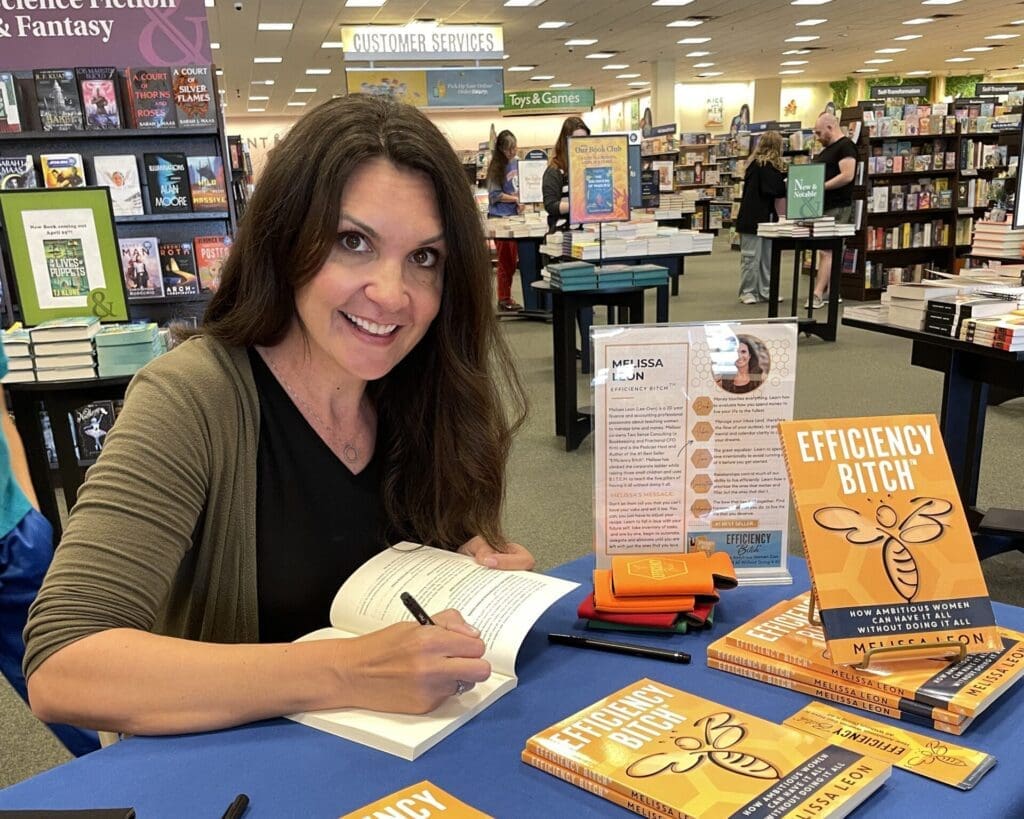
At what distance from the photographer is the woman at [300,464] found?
33.3 inches

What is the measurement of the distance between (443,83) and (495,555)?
10.6m

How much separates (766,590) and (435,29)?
442 inches

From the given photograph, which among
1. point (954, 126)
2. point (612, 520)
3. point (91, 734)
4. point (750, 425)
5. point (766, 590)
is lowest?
point (91, 734)

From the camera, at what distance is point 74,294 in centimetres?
315

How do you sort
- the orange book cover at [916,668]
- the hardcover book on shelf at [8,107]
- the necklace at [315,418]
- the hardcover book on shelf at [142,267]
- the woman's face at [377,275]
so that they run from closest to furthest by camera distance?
the orange book cover at [916,668] → the woman's face at [377,275] → the necklace at [315,418] → the hardcover book on shelf at [8,107] → the hardcover book on shelf at [142,267]

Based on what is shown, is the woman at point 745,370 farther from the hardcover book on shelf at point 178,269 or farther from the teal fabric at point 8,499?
the hardcover book on shelf at point 178,269

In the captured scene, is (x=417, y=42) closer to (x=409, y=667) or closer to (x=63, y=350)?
(x=63, y=350)

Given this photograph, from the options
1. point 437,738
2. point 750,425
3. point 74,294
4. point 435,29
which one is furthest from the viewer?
point 435,29

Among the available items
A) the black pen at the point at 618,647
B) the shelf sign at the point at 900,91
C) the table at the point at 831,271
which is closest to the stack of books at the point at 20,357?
the black pen at the point at 618,647

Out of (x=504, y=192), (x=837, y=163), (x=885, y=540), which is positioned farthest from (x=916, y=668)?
(x=504, y=192)

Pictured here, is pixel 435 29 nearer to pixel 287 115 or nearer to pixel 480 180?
pixel 480 180

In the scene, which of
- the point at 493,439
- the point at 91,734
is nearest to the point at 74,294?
the point at 91,734

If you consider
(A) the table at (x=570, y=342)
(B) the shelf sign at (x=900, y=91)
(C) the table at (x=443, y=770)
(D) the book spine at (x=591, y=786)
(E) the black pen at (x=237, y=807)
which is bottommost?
(A) the table at (x=570, y=342)

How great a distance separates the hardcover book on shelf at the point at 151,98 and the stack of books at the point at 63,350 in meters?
1.21
